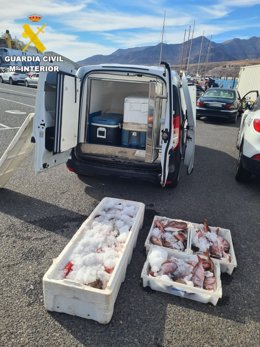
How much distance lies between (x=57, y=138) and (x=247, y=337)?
2835 mm

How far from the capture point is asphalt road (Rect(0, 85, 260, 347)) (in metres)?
2.13

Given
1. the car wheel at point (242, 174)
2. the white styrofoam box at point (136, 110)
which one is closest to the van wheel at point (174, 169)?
the white styrofoam box at point (136, 110)

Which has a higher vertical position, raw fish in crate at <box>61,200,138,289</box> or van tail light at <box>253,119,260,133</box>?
van tail light at <box>253,119,260,133</box>

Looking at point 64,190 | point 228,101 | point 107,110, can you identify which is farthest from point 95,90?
point 228,101

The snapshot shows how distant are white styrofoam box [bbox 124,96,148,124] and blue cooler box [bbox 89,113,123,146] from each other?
240 millimetres

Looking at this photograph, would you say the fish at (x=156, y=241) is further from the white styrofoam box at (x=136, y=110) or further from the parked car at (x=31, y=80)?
the parked car at (x=31, y=80)

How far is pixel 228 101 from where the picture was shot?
12.3 m

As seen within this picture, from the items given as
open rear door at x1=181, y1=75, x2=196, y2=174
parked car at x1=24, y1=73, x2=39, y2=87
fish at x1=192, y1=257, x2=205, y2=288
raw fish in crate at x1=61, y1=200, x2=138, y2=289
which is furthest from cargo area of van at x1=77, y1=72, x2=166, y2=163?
parked car at x1=24, y1=73, x2=39, y2=87

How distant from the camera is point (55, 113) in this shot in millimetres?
3539

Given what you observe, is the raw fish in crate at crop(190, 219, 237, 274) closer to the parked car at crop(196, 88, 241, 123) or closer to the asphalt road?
the asphalt road

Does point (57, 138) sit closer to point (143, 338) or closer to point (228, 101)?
point (143, 338)

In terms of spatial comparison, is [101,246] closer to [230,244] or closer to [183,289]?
[183,289]

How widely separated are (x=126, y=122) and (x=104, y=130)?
394mm

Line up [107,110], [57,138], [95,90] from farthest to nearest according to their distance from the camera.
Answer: [107,110], [95,90], [57,138]
